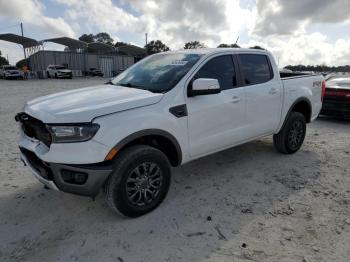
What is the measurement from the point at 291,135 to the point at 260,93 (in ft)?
4.18

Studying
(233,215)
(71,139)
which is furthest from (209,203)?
(71,139)

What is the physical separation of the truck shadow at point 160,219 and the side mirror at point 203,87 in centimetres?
130

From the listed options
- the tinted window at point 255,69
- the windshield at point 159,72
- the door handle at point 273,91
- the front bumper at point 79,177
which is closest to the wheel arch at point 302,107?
the door handle at point 273,91

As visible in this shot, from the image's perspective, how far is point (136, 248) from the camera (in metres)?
2.82

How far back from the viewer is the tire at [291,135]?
520 cm

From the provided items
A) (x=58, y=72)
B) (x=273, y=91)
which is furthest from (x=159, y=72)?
(x=58, y=72)

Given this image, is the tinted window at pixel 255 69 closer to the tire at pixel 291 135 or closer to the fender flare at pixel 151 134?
the tire at pixel 291 135

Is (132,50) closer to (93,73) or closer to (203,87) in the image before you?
(93,73)

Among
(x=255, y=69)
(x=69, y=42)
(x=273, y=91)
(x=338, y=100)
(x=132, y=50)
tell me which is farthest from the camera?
(x=132, y=50)

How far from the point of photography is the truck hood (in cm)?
286

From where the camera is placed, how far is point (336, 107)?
28.1 ft

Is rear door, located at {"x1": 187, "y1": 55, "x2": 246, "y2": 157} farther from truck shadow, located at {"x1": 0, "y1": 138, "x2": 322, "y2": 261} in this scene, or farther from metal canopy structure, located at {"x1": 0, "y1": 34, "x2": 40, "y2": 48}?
metal canopy structure, located at {"x1": 0, "y1": 34, "x2": 40, "y2": 48}

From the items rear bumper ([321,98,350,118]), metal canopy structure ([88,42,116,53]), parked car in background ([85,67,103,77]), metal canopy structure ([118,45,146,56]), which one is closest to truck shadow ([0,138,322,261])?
rear bumper ([321,98,350,118])

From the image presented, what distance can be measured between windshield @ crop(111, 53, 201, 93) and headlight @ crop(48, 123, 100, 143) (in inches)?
38.9
